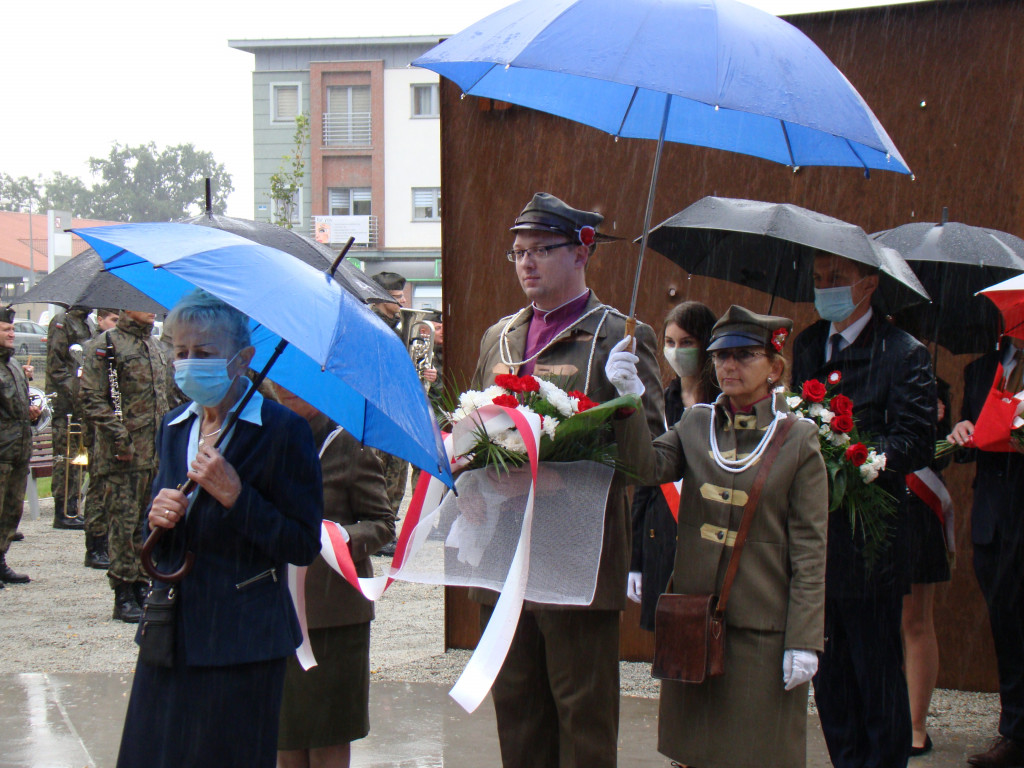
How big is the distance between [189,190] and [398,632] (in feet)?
251

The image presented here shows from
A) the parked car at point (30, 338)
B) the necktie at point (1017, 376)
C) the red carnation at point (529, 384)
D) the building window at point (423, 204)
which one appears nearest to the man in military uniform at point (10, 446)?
the red carnation at point (529, 384)

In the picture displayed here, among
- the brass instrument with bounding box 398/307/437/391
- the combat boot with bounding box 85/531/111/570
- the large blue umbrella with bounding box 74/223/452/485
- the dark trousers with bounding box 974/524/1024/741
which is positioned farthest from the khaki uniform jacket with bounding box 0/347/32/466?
the dark trousers with bounding box 974/524/1024/741

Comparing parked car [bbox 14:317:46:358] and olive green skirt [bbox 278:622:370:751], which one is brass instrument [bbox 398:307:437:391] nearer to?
olive green skirt [bbox 278:622:370:751]

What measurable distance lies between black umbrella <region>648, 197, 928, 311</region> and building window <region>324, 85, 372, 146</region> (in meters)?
36.1

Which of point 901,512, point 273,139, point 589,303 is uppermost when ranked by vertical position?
point 273,139

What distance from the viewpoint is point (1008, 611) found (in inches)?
185

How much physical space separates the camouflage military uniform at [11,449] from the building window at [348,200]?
1262 inches

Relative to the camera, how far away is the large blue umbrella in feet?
7.89

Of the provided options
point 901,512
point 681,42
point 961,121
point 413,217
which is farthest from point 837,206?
point 413,217

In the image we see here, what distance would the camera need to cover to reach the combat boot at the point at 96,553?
9172mm

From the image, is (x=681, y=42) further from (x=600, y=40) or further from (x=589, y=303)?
(x=589, y=303)

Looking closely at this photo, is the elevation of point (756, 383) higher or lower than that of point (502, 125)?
lower

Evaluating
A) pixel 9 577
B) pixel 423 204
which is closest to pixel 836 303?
pixel 9 577

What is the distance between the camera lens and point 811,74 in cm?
313
